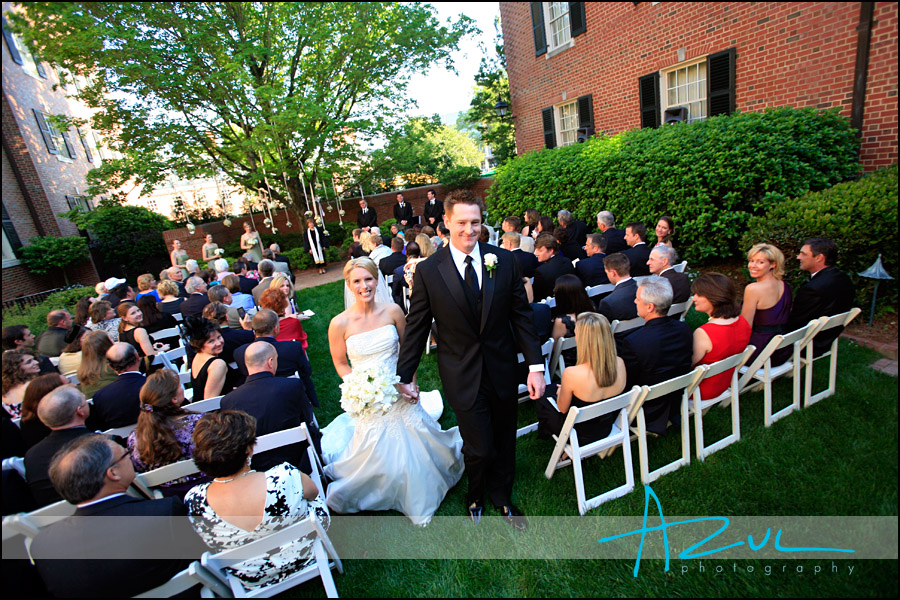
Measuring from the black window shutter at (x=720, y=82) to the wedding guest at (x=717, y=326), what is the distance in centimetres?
650

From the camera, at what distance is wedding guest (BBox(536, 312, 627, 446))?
3021 mm

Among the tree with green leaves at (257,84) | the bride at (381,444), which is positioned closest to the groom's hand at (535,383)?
the bride at (381,444)

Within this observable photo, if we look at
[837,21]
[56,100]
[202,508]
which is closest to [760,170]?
[837,21]

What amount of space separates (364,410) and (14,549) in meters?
2.01

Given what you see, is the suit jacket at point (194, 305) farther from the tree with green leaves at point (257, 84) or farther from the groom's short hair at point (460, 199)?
the groom's short hair at point (460, 199)

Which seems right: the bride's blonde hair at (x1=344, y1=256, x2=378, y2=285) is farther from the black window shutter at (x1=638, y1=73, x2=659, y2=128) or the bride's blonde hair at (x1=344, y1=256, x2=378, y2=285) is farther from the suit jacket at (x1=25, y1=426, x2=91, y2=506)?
the black window shutter at (x1=638, y1=73, x2=659, y2=128)

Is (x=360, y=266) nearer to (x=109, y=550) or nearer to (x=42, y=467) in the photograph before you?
(x=109, y=550)

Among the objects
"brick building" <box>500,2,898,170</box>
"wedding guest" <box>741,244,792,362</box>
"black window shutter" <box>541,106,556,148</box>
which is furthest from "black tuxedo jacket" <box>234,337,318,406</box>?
"black window shutter" <box>541,106,556,148</box>

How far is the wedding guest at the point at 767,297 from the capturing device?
3.91 metres

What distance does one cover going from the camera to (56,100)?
16.6 meters

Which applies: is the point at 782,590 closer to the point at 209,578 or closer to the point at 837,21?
the point at 209,578

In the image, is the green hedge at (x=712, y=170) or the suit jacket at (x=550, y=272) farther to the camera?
the green hedge at (x=712, y=170)

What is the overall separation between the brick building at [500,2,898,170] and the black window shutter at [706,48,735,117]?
0.06 feet

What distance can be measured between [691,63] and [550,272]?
6.85 m
